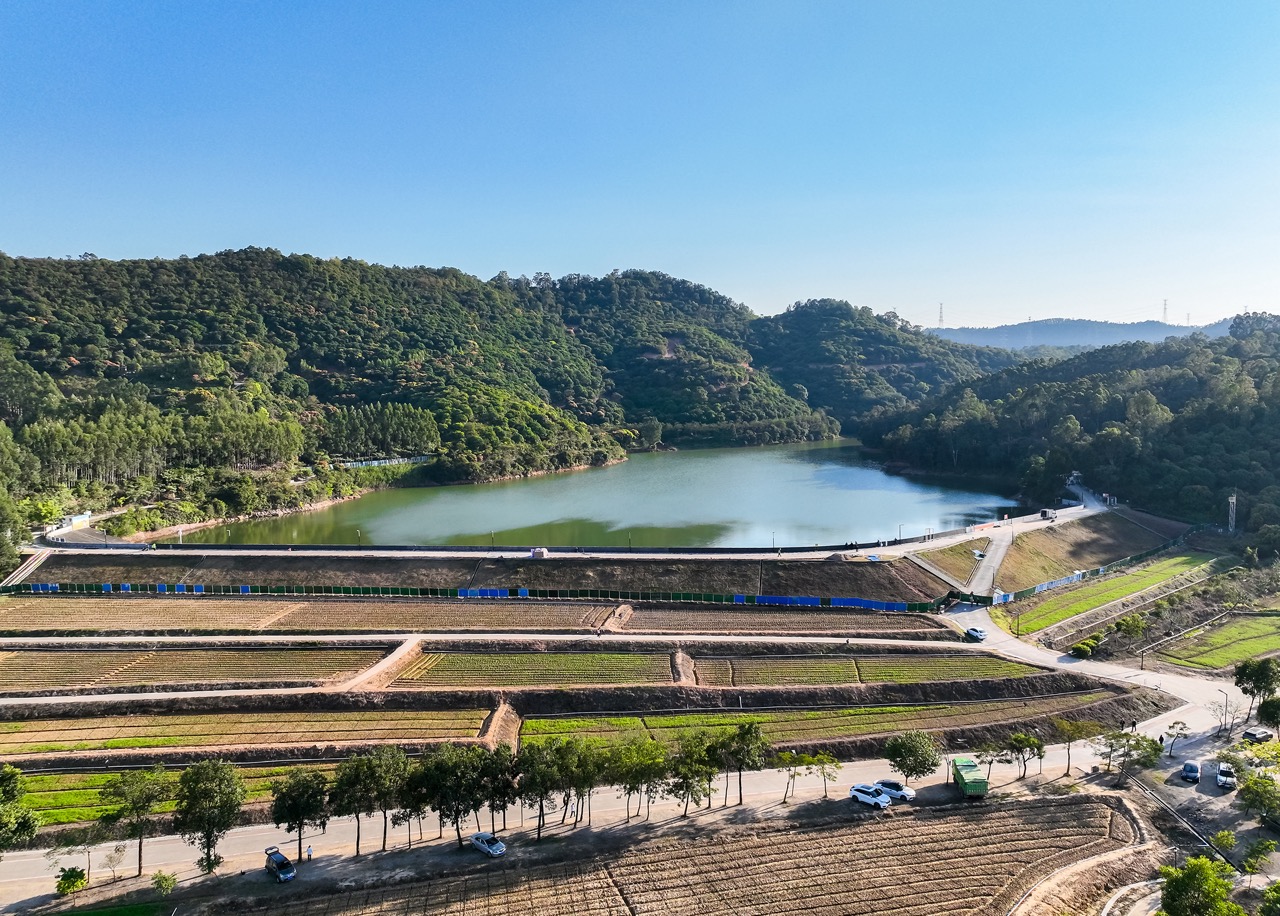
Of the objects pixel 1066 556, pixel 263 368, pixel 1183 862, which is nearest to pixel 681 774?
pixel 1183 862

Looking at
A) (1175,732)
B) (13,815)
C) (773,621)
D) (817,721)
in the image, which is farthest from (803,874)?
(13,815)

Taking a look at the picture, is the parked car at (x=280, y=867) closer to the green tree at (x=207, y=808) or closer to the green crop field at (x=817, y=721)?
the green tree at (x=207, y=808)

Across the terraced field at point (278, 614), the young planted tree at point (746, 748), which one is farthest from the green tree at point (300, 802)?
the terraced field at point (278, 614)

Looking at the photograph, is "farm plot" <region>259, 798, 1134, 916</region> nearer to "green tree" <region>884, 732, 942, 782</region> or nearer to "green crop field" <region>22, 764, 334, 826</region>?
"green tree" <region>884, 732, 942, 782</region>

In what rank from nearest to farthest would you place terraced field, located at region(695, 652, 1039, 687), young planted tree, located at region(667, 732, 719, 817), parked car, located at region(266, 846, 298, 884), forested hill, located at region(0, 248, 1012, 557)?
1. parked car, located at region(266, 846, 298, 884)
2. young planted tree, located at region(667, 732, 719, 817)
3. terraced field, located at region(695, 652, 1039, 687)
4. forested hill, located at region(0, 248, 1012, 557)

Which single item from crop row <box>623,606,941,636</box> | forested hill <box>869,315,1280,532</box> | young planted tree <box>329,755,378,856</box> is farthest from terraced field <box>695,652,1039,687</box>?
forested hill <box>869,315,1280,532</box>

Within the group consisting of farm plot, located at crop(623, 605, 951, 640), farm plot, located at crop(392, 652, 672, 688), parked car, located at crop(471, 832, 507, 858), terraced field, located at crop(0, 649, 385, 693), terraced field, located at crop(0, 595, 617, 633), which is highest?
terraced field, located at crop(0, 595, 617, 633)
